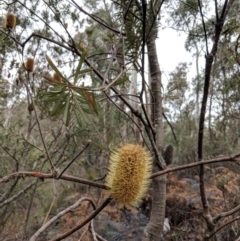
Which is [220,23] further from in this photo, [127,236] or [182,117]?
[182,117]

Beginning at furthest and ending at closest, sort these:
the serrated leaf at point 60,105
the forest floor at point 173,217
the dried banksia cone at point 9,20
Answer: the forest floor at point 173,217, the dried banksia cone at point 9,20, the serrated leaf at point 60,105

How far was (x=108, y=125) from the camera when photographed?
3.82m

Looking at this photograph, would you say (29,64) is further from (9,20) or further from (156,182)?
(156,182)

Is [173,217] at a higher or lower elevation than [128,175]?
lower

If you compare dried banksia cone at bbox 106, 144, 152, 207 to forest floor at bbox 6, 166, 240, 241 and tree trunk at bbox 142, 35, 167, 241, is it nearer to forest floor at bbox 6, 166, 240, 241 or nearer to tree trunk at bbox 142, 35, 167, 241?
tree trunk at bbox 142, 35, 167, 241

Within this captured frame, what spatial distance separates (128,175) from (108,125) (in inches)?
132

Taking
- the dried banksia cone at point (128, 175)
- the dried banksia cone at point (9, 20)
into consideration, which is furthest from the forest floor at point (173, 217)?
the dried banksia cone at point (128, 175)

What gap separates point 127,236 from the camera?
10.7ft

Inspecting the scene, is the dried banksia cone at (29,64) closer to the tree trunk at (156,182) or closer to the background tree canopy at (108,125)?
the background tree canopy at (108,125)

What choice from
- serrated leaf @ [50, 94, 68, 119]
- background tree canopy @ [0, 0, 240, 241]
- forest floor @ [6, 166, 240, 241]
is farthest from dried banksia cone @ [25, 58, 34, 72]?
forest floor @ [6, 166, 240, 241]

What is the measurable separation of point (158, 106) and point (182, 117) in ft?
23.3

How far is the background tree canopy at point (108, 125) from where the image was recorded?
537mm

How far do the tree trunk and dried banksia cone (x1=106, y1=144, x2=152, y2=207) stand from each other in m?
0.42

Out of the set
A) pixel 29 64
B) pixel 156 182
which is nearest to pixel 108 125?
pixel 156 182
